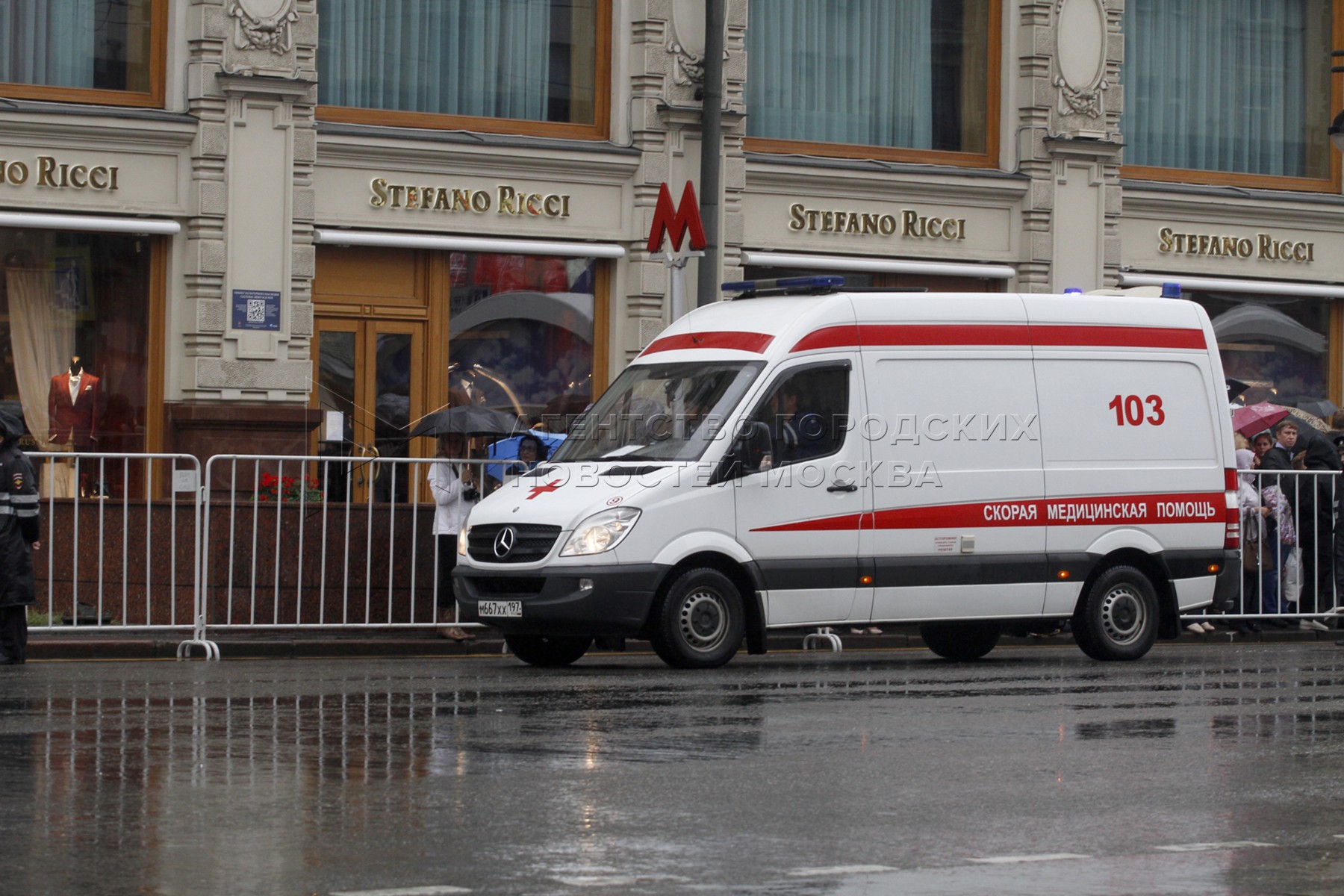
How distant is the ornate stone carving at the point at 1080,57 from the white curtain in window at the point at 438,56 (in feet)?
19.4

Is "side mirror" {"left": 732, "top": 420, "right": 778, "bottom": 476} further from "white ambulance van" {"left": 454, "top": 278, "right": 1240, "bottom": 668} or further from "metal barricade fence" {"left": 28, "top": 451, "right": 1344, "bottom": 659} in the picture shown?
"metal barricade fence" {"left": 28, "top": 451, "right": 1344, "bottom": 659}

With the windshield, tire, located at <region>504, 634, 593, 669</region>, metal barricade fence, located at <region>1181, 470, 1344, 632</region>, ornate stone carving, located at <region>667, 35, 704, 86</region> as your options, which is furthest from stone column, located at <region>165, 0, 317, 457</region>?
metal barricade fence, located at <region>1181, 470, 1344, 632</region>

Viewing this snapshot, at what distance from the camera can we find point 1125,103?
2608 cm

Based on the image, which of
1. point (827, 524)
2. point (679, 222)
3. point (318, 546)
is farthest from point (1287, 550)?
point (318, 546)

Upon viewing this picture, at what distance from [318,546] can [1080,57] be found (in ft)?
39.7

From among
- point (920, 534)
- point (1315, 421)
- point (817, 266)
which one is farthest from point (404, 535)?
point (1315, 421)

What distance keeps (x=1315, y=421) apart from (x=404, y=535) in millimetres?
12423

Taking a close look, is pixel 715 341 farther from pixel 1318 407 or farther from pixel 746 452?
pixel 1318 407

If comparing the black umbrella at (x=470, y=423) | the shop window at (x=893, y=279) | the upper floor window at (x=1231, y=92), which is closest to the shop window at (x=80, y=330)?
the black umbrella at (x=470, y=423)

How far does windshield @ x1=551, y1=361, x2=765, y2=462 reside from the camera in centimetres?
1463

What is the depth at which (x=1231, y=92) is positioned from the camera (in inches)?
1063

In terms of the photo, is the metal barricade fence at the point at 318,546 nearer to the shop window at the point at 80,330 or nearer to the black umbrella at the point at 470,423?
the black umbrella at the point at 470,423

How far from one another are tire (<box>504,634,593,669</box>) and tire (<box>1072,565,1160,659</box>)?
3634mm

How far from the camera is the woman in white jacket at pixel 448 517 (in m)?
17.1
